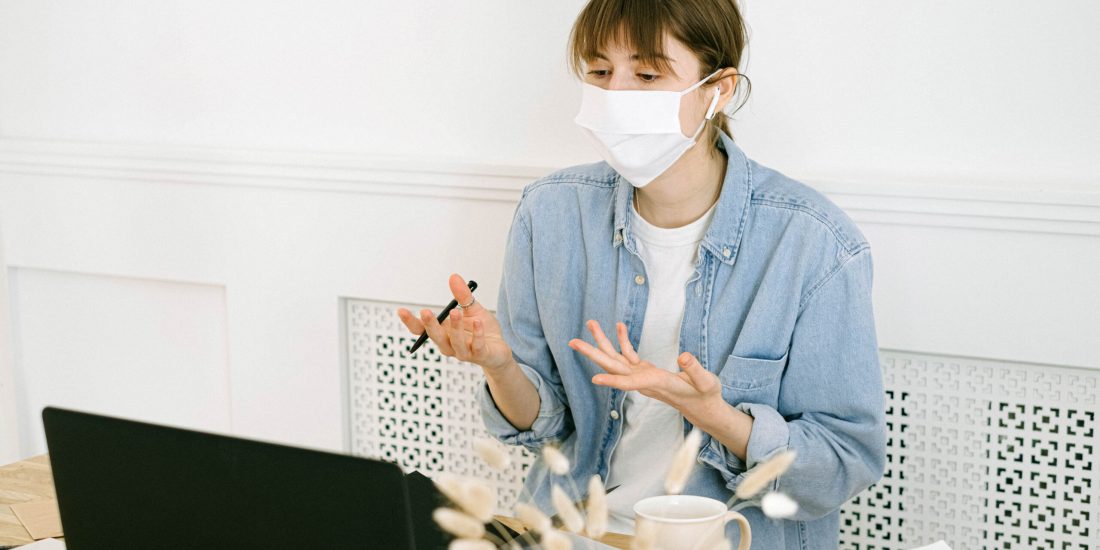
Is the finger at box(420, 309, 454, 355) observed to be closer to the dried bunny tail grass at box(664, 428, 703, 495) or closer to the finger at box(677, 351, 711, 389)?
the finger at box(677, 351, 711, 389)

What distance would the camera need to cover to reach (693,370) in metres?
1.15

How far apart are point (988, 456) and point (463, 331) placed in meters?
0.89

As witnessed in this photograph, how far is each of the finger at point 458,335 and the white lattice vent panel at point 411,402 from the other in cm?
68

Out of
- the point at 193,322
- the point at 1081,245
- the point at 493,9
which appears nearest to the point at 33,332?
the point at 193,322

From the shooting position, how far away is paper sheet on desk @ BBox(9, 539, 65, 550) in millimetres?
1123

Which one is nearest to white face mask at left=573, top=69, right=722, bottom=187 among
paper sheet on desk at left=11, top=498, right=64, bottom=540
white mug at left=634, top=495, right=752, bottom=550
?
white mug at left=634, top=495, right=752, bottom=550

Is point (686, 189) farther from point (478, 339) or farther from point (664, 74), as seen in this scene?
point (478, 339)

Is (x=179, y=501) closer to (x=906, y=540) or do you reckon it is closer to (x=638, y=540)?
(x=638, y=540)

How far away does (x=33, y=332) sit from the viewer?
2373mm

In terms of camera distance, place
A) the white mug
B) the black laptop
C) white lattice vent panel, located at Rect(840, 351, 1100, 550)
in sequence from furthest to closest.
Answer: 1. white lattice vent panel, located at Rect(840, 351, 1100, 550)
2. the white mug
3. the black laptop

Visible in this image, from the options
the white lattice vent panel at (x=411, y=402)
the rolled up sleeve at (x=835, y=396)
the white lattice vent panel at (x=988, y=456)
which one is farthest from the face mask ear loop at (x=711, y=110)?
the white lattice vent panel at (x=411, y=402)

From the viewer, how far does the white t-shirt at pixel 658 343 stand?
1461mm

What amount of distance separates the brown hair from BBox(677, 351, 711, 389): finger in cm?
42

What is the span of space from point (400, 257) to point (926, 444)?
38.6 inches
